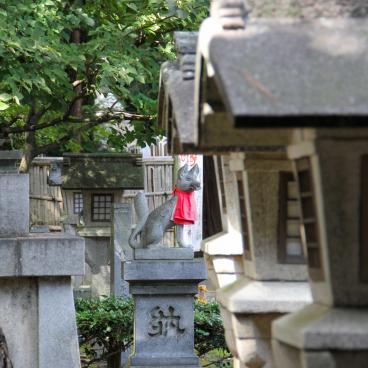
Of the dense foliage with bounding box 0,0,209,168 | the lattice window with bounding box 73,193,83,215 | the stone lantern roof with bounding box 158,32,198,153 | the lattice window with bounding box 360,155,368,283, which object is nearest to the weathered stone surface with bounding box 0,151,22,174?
the dense foliage with bounding box 0,0,209,168

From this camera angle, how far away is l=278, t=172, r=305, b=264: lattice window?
30.6ft

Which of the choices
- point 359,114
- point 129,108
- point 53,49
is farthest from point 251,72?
point 129,108

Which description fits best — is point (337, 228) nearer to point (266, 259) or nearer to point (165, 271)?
point (266, 259)

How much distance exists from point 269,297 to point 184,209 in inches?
312

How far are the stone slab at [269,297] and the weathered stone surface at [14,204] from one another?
342 centimetres

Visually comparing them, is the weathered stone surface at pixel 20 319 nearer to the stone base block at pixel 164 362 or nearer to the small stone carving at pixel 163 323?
the stone base block at pixel 164 362

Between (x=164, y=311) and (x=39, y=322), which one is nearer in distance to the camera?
(x=39, y=322)

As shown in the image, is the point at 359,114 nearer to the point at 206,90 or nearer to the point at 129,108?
the point at 206,90

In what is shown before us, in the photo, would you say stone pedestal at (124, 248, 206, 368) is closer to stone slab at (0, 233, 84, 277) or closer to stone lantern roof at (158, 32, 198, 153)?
stone slab at (0, 233, 84, 277)

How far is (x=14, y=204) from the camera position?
12.6 metres

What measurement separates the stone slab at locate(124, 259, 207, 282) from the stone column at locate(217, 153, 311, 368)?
6.81 m

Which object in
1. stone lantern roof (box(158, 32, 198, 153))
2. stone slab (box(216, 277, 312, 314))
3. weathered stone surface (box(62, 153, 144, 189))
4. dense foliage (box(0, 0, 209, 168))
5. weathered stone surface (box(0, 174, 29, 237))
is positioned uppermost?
dense foliage (box(0, 0, 209, 168))

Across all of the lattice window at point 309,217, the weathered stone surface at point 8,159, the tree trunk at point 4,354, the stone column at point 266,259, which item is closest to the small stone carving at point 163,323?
the weathered stone surface at point 8,159

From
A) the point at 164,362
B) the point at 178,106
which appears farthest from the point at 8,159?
the point at 178,106
